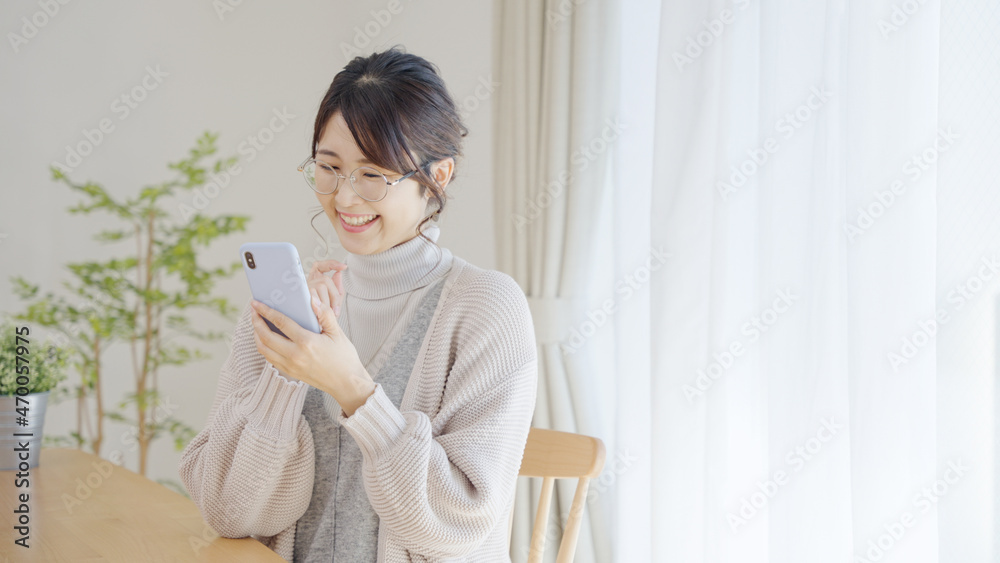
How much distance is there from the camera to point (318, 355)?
3.40 ft

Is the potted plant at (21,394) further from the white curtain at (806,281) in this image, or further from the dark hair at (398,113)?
the white curtain at (806,281)

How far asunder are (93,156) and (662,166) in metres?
2.18

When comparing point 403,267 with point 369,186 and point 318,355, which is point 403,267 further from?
point 318,355

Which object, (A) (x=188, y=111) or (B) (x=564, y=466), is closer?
(B) (x=564, y=466)

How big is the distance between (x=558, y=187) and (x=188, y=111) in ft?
5.51

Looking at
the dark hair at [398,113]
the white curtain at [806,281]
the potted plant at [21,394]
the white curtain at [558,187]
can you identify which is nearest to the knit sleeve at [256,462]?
the dark hair at [398,113]

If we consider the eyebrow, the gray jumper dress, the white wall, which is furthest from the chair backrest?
the white wall

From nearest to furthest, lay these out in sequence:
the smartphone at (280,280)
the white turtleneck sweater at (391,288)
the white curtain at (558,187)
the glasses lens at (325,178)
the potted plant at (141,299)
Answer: the smartphone at (280,280) → the glasses lens at (325,178) → the white turtleneck sweater at (391,288) → the white curtain at (558,187) → the potted plant at (141,299)

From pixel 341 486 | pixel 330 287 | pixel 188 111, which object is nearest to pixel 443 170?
pixel 330 287

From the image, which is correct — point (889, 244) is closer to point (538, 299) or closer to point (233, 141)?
point (538, 299)

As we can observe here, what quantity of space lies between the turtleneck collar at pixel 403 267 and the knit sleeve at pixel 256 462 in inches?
10.4

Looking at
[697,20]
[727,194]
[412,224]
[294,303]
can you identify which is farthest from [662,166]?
[294,303]

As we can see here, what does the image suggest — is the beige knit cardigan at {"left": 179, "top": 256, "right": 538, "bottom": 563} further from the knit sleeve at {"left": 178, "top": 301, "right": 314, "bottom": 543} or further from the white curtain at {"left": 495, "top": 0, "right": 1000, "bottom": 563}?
the white curtain at {"left": 495, "top": 0, "right": 1000, "bottom": 563}

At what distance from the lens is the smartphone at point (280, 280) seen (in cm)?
102
